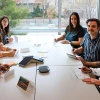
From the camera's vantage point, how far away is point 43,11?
4.75m

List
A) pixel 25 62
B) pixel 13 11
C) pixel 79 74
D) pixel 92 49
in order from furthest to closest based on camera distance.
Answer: pixel 13 11 → pixel 92 49 → pixel 25 62 → pixel 79 74

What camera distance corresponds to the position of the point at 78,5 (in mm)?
4734

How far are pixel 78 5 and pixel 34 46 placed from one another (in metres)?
2.21

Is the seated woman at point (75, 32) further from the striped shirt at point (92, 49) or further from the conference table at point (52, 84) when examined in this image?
the conference table at point (52, 84)

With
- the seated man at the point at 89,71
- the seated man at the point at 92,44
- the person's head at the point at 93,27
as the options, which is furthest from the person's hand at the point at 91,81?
the person's head at the point at 93,27

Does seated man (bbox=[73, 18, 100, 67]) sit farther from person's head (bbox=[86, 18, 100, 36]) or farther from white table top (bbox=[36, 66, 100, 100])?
white table top (bbox=[36, 66, 100, 100])

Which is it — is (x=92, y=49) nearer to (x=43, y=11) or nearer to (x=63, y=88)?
(x=63, y=88)

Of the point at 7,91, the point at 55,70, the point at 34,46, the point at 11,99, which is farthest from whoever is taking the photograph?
the point at 34,46

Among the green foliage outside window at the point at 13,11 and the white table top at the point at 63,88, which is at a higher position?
the green foliage outside window at the point at 13,11

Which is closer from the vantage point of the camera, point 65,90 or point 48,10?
point 65,90

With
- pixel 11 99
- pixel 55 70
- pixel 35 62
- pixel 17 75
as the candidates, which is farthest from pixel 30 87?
pixel 35 62

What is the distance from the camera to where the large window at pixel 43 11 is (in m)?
4.68

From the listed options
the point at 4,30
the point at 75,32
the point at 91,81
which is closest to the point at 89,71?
the point at 91,81

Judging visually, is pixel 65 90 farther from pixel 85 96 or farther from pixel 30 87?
pixel 30 87
